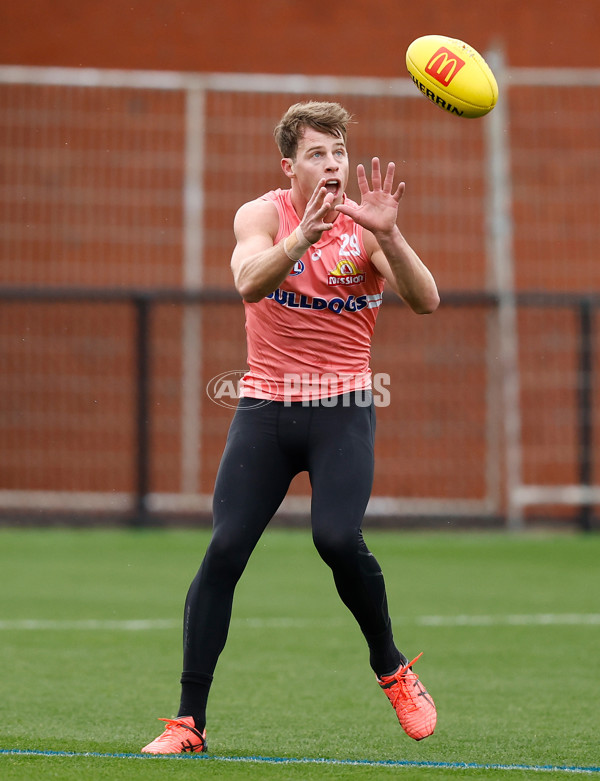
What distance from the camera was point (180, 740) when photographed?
4.71 meters

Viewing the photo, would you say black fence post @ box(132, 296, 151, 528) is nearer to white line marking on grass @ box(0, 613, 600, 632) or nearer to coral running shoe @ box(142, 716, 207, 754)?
white line marking on grass @ box(0, 613, 600, 632)

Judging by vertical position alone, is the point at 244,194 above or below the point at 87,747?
above

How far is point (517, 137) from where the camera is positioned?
13695mm

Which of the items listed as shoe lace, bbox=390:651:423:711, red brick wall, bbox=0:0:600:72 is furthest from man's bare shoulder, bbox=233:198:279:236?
red brick wall, bbox=0:0:600:72

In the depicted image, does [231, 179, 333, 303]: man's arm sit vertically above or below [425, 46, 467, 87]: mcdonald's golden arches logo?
below

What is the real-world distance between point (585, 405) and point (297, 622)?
566 cm

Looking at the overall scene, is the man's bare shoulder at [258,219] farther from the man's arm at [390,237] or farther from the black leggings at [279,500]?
the black leggings at [279,500]

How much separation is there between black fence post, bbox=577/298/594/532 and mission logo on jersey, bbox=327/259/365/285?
811 cm

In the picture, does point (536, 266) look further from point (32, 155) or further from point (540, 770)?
point (540, 770)

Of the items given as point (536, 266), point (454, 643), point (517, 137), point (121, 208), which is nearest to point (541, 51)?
point (517, 137)

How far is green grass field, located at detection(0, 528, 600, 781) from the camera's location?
4.73 metres

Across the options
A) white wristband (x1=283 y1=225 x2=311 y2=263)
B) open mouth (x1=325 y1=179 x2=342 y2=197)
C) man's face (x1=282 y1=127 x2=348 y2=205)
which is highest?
man's face (x1=282 y1=127 x2=348 y2=205)

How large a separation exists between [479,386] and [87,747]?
8747mm

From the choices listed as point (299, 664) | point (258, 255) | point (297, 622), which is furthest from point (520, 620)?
point (258, 255)
